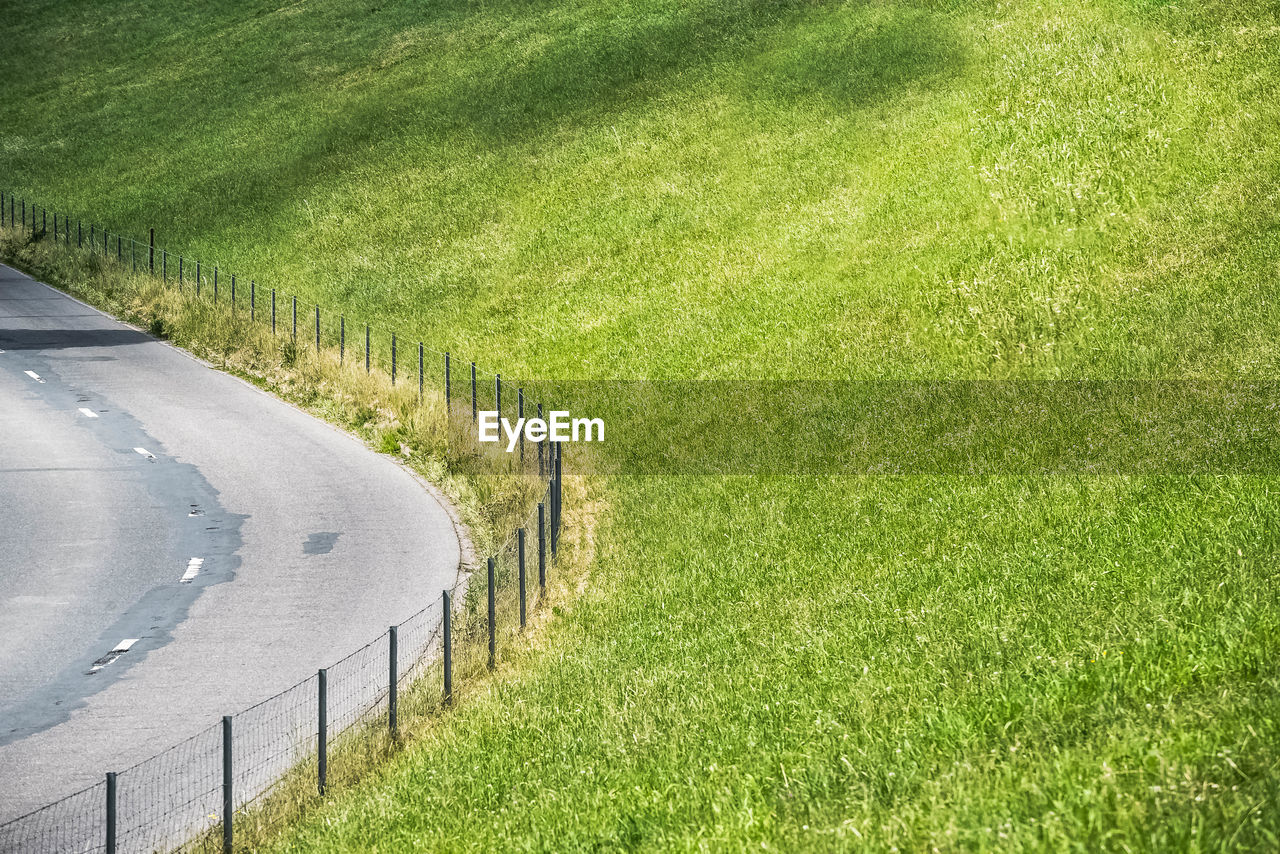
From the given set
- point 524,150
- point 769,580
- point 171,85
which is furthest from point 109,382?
point 171,85

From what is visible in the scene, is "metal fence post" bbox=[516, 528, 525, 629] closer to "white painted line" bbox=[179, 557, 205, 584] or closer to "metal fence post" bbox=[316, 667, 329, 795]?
"metal fence post" bbox=[316, 667, 329, 795]

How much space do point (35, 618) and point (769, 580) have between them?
1009 centimetres

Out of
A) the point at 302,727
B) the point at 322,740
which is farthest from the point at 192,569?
the point at 322,740

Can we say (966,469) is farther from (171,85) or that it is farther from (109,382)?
(171,85)

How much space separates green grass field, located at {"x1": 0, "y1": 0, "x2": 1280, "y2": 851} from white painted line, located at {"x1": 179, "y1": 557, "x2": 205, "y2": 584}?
6.33 m

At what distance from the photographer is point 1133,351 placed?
21.9m

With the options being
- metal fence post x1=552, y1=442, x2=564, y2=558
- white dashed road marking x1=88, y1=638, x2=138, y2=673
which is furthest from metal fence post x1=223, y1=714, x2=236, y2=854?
metal fence post x1=552, y1=442, x2=564, y2=558

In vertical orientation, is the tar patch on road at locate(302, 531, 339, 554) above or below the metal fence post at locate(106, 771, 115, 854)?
above

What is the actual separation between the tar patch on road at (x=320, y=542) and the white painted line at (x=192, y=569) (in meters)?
1.62

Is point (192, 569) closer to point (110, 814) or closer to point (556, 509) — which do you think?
point (556, 509)

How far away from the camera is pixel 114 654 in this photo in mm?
16891

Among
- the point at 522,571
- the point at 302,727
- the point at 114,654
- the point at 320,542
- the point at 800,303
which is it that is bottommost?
the point at 302,727

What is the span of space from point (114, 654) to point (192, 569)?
137 inches

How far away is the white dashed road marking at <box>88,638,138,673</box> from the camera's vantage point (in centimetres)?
1649
